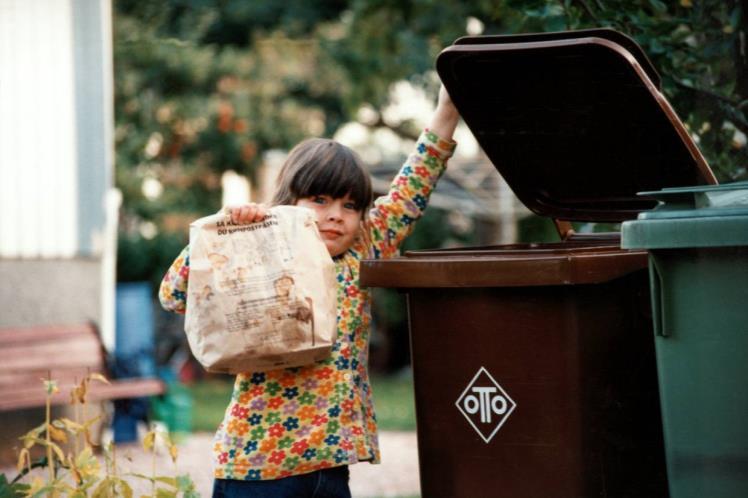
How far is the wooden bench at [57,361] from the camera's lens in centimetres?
838

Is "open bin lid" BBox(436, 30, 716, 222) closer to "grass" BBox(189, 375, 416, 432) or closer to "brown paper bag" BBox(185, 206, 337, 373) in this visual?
"brown paper bag" BBox(185, 206, 337, 373)

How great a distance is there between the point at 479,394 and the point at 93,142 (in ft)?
22.0

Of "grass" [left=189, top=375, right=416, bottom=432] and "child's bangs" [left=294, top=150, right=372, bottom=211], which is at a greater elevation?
"child's bangs" [left=294, top=150, right=372, bottom=211]

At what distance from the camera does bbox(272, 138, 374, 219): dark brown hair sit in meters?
3.44

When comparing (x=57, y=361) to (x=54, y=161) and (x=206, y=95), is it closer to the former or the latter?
(x=54, y=161)

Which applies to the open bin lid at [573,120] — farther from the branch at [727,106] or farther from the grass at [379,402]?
the grass at [379,402]

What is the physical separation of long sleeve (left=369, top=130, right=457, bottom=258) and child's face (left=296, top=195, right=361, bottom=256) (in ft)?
0.52

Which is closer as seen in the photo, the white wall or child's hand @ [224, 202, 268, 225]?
child's hand @ [224, 202, 268, 225]

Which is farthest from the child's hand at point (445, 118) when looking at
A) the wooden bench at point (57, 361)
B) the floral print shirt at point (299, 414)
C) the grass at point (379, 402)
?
the grass at point (379, 402)

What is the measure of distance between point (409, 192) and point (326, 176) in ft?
1.06

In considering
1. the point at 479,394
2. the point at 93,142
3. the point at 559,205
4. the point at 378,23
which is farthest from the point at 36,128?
the point at 479,394

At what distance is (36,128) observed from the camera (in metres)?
9.12

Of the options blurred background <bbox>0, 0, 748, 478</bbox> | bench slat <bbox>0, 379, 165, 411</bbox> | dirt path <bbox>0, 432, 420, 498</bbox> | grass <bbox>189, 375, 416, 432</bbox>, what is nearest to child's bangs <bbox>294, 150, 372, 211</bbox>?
blurred background <bbox>0, 0, 748, 478</bbox>

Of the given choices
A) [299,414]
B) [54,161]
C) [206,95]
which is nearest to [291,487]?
[299,414]
